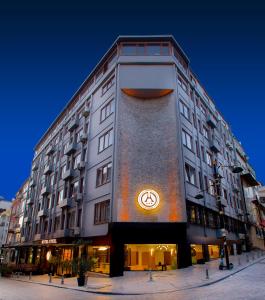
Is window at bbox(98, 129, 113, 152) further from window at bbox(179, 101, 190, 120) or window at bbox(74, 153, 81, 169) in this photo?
window at bbox(179, 101, 190, 120)

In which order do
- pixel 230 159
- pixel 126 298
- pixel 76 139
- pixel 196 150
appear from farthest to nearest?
pixel 230 159 < pixel 76 139 < pixel 196 150 < pixel 126 298

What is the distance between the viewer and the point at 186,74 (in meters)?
36.3

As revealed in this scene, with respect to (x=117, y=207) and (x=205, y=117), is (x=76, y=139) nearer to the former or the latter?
(x=117, y=207)

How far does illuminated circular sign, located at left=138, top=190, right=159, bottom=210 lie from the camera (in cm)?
2528

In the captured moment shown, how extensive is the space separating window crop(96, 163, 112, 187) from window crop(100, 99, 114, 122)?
6810 mm

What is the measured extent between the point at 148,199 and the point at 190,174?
7355 mm

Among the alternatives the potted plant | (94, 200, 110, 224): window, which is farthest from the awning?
the potted plant

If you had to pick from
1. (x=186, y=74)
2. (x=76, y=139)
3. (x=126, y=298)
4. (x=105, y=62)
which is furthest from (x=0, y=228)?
(x=126, y=298)

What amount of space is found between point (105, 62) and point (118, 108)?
10.1m

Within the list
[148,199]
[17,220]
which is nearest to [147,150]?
[148,199]

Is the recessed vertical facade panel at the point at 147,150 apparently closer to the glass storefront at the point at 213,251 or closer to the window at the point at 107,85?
the window at the point at 107,85

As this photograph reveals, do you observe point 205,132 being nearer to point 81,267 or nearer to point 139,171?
point 139,171

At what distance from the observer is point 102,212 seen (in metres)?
27.4

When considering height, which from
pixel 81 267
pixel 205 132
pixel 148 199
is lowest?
pixel 81 267
